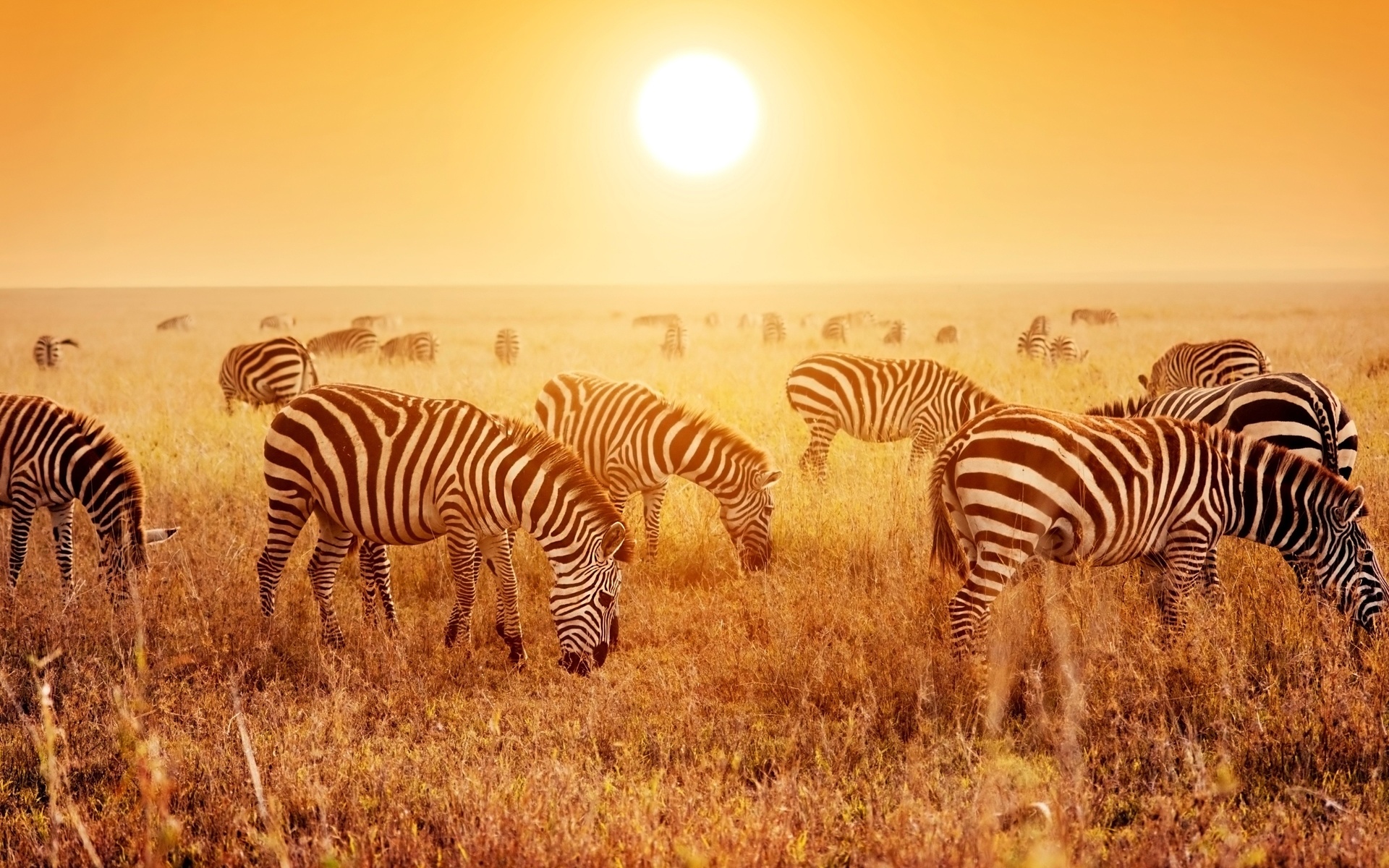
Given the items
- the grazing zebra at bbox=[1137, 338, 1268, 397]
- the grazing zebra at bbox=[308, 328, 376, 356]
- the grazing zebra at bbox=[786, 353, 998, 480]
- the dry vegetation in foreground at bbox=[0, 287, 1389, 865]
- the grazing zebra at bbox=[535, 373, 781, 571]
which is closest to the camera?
the dry vegetation in foreground at bbox=[0, 287, 1389, 865]

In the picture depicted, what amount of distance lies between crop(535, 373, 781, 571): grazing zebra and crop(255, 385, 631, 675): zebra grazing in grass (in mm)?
1822

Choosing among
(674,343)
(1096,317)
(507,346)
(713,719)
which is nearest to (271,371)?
(507,346)

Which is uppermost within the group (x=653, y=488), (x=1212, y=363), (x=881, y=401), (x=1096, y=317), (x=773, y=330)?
(x=1096, y=317)

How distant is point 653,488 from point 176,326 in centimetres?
4796

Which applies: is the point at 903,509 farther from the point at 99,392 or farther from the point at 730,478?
the point at 99,392

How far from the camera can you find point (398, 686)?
646 cm

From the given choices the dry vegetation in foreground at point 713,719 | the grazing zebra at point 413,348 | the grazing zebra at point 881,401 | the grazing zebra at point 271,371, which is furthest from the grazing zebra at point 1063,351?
the grazing zebra at point 271,371

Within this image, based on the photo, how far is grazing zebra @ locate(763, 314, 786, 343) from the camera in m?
36.7

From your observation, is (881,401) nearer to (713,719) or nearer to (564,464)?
(564,464)

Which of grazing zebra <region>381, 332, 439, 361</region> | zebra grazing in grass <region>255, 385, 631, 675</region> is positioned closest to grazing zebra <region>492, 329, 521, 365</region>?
grazing zebra <region>381, 332, 439, 361</region>

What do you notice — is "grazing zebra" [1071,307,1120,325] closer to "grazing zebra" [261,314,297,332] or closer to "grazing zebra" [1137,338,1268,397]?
"grazing zebra" [1137,338,1268,397]

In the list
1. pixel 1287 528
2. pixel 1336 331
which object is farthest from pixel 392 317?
pixel 1287 528

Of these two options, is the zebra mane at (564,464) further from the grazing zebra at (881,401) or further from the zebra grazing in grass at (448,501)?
the grazing zebra at (881,401)

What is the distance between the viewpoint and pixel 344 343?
32.5 meters
